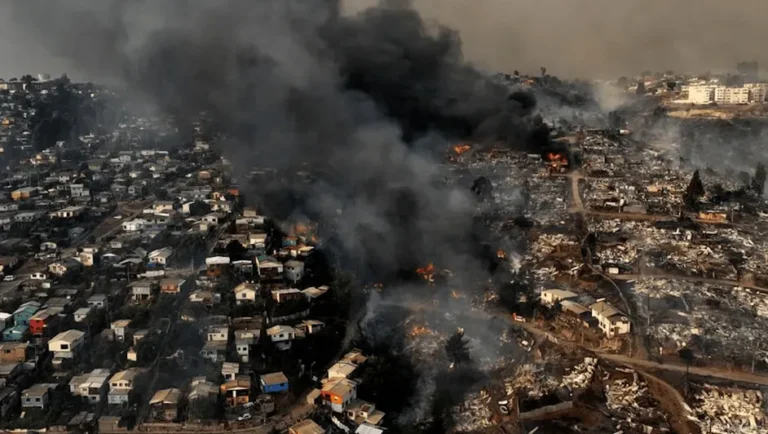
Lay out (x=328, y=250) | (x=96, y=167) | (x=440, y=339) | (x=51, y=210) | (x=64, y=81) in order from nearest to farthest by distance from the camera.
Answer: (x=440, y=339)
(x=328, y=250)
(x=51, y=210)
(x=96, y=167)
(x=64, y=81)

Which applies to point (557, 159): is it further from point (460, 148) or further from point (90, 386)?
point (90, 386)

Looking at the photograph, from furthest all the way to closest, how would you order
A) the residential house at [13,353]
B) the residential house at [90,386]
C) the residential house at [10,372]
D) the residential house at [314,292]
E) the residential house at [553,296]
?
the residential house at [314,292], the residential house at [553,296], the residential house at [13,353], the residential house at [10,372], the residential house at [90,386]

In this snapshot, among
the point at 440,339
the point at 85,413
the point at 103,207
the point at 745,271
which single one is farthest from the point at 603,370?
the point at 103,207

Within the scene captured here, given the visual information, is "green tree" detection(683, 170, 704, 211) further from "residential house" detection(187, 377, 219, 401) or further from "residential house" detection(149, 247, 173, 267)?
"residential house" detection(187, 377, 219, 401)

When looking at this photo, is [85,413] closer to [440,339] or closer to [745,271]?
[440,339]

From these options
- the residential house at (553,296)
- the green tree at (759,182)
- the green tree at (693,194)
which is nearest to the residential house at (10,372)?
the residential house at (553,296)

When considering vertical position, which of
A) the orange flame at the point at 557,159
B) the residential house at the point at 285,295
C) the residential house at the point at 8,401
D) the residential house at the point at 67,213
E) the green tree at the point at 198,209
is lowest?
the residential house at the point at 8,401

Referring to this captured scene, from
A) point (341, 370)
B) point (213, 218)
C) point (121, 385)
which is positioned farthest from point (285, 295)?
point (213, 218)

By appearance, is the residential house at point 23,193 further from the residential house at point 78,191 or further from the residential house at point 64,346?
the residential house at point 64,346
